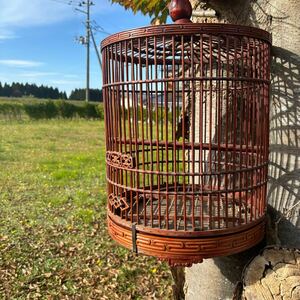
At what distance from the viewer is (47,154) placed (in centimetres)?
870

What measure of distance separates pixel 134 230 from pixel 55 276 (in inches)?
76.1

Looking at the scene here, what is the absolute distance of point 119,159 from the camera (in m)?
1.70

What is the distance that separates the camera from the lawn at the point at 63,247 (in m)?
3.13

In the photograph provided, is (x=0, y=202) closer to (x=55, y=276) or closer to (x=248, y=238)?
(x=55, y=276)

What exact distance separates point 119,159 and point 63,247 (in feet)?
7.94

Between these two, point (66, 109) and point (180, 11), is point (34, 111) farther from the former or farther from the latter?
point (180, 11)

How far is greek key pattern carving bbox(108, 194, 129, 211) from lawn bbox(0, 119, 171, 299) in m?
1.50

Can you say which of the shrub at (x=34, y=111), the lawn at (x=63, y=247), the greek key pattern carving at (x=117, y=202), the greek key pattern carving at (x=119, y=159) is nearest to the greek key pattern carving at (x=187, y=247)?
the greek key pattern carving at (x=117, y=202)

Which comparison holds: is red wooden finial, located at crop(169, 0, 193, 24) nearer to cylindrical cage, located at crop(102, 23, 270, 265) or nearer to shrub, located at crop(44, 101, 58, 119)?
cylindrical cage, located at crop(102, 23, 270, 265)

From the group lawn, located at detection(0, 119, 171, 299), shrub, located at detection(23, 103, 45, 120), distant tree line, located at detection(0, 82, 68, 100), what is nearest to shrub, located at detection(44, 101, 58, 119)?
shrub, located at detection(23, 103, 45, 120)

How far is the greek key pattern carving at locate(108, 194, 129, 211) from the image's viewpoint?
1712 mm

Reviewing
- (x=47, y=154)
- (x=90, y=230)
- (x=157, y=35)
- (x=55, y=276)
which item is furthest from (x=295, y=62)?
(x=47, y=154)

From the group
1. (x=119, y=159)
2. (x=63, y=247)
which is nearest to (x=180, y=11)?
(x=119, y=159)

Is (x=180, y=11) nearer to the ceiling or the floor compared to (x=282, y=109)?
nearer to the ceiling
